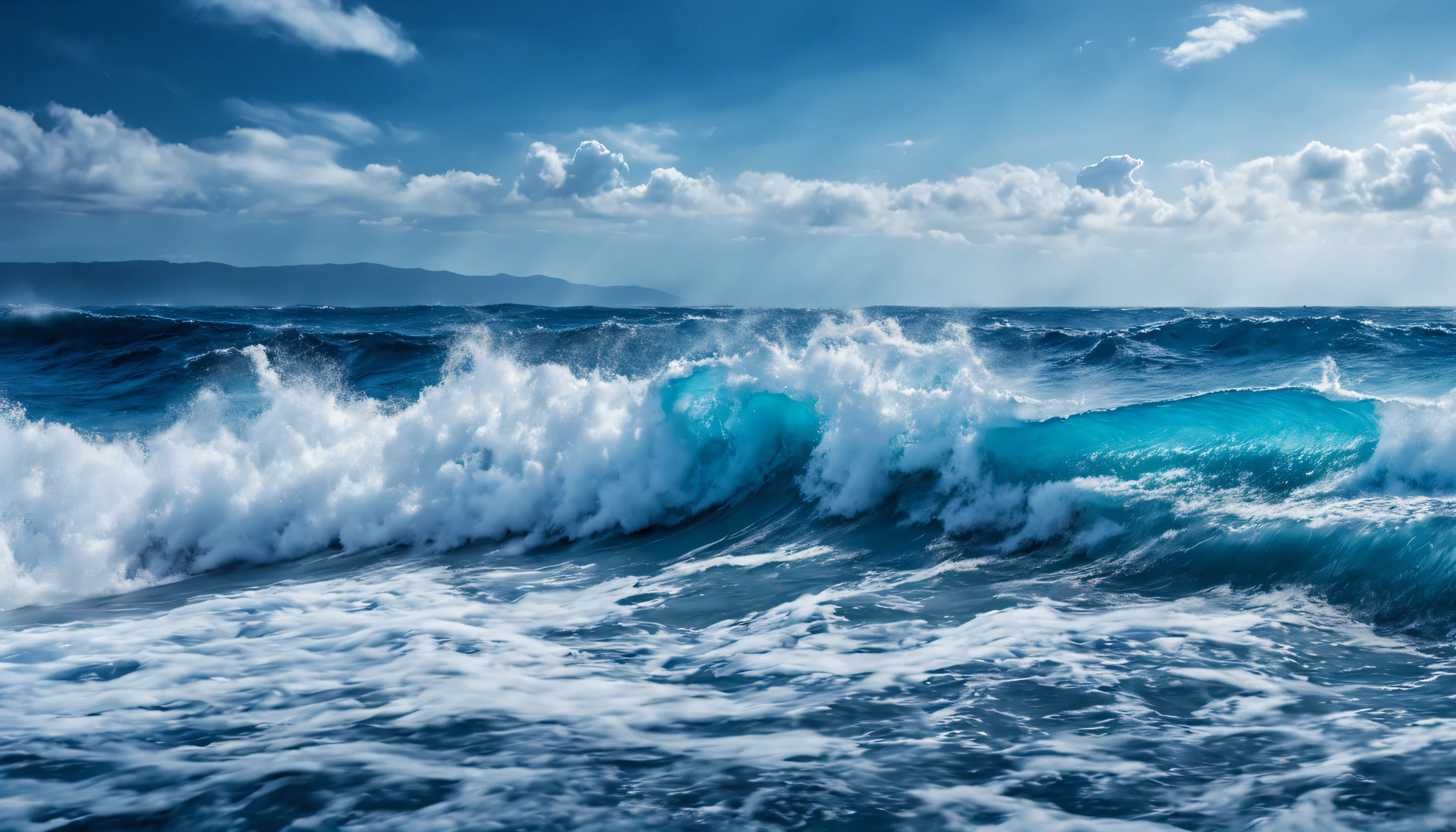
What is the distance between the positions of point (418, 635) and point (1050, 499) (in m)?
5.59

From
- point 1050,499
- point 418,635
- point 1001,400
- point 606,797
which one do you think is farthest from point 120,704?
point 1001,400

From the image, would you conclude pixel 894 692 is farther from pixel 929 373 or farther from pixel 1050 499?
pixel 929 373

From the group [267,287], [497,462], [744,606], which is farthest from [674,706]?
[267,287]

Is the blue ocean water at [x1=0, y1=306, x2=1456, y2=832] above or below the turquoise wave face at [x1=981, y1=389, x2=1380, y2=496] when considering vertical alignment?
below

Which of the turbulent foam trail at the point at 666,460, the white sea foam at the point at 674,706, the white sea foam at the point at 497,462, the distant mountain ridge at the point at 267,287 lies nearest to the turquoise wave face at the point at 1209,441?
the turbulent foam trail at the point at 666,460

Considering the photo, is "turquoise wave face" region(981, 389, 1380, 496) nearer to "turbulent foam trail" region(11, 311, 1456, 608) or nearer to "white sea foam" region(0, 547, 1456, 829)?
"turbulent foam trail" region(11, 311, 1456, 608)

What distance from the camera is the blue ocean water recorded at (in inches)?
131

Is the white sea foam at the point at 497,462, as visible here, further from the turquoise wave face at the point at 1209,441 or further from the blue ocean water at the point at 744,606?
the turquoise wave face at the point at 1209,441

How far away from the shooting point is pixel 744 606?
632 centimetres

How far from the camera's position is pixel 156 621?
6.20 metres

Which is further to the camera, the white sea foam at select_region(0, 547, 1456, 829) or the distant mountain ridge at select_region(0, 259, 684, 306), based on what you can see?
the distant mountain ridge at select_region(0, 259, 684, 306)

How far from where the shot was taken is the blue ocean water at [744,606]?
3.32 meters

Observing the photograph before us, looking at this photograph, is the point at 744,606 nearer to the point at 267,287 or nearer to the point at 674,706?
the point at 674,706

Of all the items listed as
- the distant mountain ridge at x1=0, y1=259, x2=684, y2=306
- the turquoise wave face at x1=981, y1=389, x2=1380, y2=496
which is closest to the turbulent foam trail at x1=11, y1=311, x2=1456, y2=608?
the turquoise wave face at x1=981, y1=389, x2=1380, y2=496
